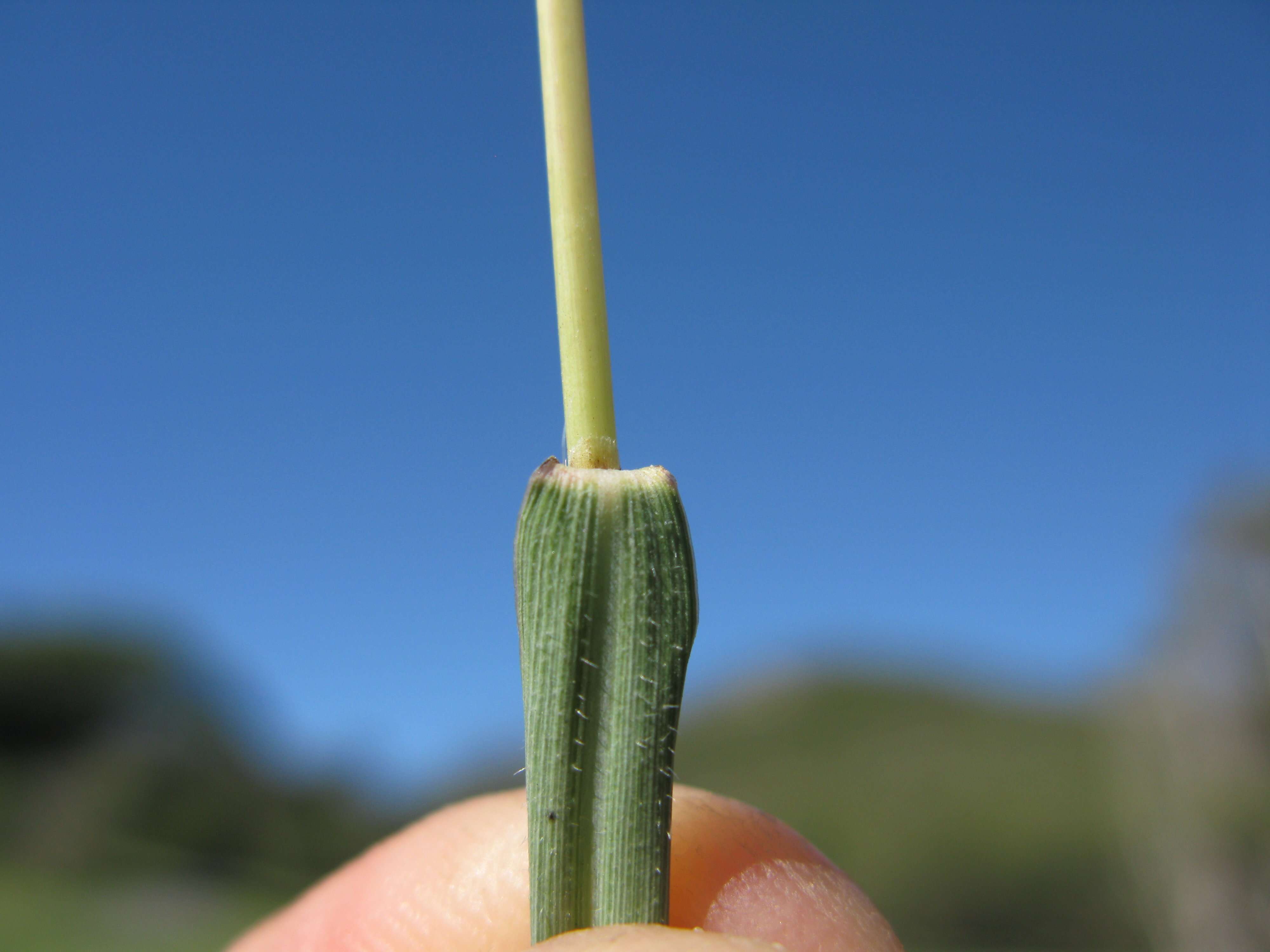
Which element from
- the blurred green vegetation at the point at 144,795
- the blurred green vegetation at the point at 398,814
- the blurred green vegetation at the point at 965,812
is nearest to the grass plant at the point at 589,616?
the blurred green vegetation at the point at 398,814

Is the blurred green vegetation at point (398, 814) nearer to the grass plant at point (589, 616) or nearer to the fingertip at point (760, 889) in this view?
the fingertip at point (760, 889)

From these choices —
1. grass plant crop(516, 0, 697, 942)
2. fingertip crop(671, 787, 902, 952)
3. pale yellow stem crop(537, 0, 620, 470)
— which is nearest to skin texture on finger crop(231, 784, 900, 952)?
fingertip crop(671, 787, 902, 952)

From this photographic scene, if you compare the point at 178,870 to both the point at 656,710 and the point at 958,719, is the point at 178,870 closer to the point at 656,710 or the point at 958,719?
the point at 958,719

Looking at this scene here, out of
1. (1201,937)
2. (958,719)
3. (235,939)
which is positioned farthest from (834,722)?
(235,939)

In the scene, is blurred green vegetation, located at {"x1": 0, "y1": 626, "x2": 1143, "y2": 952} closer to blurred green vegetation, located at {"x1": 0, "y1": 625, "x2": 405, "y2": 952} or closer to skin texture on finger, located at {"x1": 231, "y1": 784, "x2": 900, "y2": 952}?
blurred green vegetation, located at {"x1": 0, "y1": 625, "x2": 405, "y2": 952}

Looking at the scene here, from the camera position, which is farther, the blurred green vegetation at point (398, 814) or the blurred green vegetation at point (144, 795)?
the blurred green vegetation at point (144, 795)

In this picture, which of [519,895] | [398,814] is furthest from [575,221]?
[398,814]
